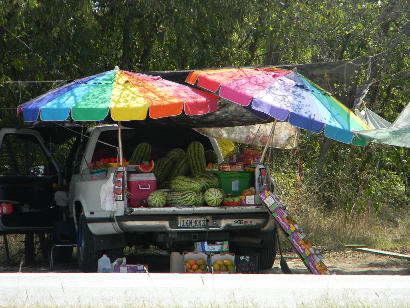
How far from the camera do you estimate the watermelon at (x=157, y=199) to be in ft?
29.9

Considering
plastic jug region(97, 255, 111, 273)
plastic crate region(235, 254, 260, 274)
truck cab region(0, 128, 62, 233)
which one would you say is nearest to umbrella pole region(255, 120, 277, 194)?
plastic crate region(235, 254, 260, 274)

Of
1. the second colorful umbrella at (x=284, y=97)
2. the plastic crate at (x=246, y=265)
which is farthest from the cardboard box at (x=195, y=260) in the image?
the second colorful umbrella at (x=284, y=97)

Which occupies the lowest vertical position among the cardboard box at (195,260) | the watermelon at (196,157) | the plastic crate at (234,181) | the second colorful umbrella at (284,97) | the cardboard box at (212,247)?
the cardboard box at (195,260)

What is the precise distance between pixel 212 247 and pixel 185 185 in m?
0.86

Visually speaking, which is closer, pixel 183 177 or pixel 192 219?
pixel 192 219

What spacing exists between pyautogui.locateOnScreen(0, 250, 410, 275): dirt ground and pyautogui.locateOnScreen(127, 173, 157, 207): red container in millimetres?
1849

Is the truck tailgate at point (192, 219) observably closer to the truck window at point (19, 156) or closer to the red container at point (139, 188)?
the red container at point (139, 188)

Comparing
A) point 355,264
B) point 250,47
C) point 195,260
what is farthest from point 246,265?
point 250,47

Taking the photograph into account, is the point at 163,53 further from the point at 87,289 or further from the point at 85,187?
the point at 87,289

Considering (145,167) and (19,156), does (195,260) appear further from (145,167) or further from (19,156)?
(19,156)

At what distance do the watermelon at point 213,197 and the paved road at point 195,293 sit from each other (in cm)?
229

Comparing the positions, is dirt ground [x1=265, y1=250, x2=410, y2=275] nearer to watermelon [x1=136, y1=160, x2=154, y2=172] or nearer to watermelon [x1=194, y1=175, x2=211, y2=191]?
watermelon [x1=194, y1=175, x2=211, y2=191]

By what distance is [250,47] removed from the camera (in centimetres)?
1577

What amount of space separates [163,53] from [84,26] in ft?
7.25
